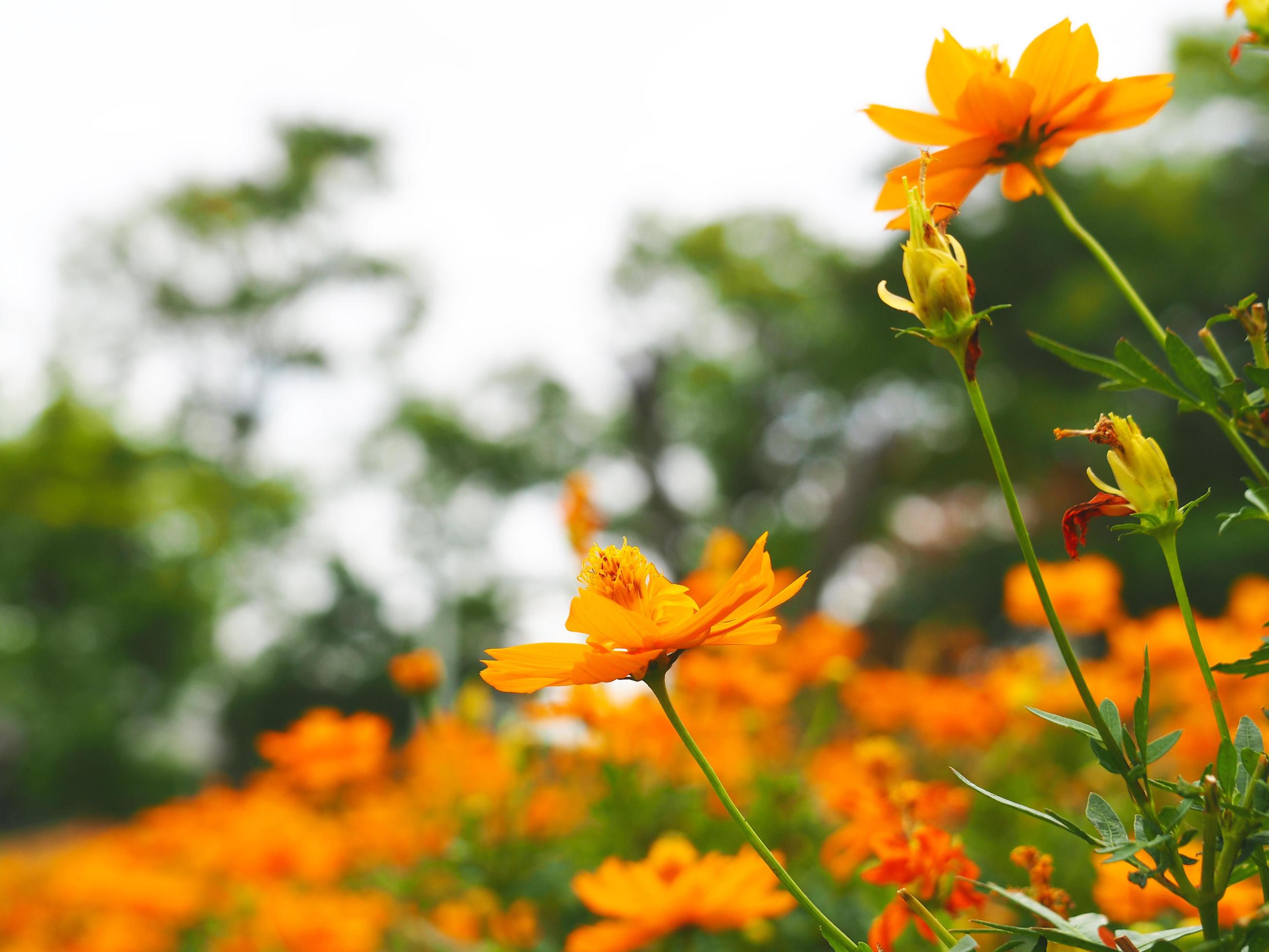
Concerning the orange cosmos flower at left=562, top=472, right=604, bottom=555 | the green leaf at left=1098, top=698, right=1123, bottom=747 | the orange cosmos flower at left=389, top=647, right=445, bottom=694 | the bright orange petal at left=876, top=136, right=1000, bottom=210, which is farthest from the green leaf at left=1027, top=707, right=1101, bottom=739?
the orange cosmos flower at left=389, top=647, right=445, bottom=694

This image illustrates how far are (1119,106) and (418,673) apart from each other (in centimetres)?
100

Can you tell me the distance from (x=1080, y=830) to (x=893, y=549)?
9.12 metres

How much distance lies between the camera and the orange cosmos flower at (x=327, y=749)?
1267 mm

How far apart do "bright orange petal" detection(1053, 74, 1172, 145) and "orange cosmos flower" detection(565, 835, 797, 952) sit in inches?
17.5

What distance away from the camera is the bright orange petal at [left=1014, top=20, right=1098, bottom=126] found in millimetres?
372

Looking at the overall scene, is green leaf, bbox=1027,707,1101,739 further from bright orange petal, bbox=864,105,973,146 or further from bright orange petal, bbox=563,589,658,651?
bright orange petal, bbox=864,105,973,146

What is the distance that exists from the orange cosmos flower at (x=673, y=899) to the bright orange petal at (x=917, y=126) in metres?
0.43

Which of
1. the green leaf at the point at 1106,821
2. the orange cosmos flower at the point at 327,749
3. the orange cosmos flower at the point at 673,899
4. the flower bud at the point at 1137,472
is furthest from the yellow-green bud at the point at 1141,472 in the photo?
the orange cosmos flower at the point at 327,749

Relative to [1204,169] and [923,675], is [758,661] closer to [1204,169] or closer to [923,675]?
[923,675]

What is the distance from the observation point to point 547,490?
15.0 metres

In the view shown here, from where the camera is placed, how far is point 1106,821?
0.31 metres

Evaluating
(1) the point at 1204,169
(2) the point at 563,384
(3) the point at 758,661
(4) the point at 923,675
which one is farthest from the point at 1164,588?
(2) the point at 563,384

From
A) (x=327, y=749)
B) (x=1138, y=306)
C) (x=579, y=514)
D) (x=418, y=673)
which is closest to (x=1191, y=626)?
(x=1138, y=306)

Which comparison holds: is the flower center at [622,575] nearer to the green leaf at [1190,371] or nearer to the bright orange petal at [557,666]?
the bright orange petal at [557,666]
